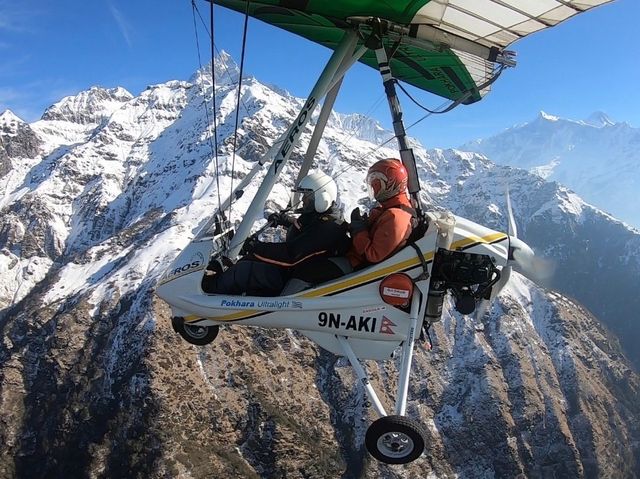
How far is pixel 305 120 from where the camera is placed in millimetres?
12266

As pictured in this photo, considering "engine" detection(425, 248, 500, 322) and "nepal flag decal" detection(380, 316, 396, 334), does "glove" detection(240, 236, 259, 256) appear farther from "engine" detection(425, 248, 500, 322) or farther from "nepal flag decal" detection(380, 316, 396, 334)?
"engine" detection(425, 248, 500, 322)

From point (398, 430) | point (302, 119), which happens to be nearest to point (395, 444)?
point (398, 430)

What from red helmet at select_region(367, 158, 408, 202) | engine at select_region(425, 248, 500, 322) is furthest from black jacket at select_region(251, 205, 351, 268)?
engine at select_region(425, 248, 500, 322)

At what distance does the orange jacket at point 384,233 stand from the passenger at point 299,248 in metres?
0.53

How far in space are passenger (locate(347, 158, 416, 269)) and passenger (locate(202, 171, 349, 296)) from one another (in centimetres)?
42

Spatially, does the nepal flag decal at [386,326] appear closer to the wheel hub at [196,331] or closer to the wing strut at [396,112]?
the wing strut at [396,112]

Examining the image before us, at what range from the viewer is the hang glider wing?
11.4 metres

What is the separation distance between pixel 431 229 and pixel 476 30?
506cm

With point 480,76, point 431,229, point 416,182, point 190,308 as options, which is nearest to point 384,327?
point 431,229

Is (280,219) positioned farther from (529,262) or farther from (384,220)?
(529,262)

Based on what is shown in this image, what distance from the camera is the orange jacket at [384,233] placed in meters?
10.4

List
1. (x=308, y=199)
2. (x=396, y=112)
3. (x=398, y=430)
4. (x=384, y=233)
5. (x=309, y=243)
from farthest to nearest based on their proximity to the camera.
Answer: (x=396, y=112), (x=308, y=199), (x=309, y=243), (x=384, y=233), (x=398, y=430)

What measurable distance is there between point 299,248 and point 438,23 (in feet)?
19.4

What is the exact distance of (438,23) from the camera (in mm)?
12508
